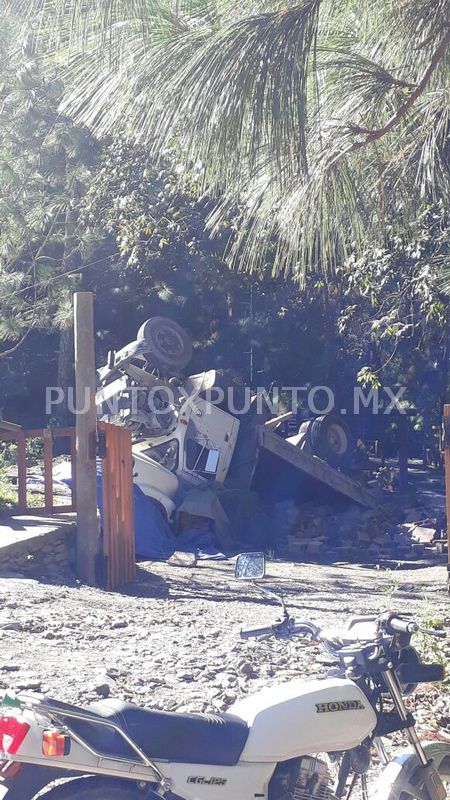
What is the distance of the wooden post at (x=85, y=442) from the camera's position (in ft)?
33.2

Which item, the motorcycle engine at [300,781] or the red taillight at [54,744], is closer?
the red taillight at [54,744]

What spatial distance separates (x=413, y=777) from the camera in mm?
3266

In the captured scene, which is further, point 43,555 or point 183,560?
point 183,560

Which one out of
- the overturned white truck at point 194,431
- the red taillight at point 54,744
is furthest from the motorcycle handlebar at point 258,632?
the overturned white truck at point 194,431

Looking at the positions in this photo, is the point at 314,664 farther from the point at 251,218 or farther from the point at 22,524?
the point at 22,524

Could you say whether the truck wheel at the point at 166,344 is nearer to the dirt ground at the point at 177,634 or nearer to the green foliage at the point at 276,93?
the dirt ground at the point at 177,634

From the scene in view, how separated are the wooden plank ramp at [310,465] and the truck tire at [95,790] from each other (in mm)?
12907

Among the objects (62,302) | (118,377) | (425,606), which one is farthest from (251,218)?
(62,302)

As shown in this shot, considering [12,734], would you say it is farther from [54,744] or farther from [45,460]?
[45,460]

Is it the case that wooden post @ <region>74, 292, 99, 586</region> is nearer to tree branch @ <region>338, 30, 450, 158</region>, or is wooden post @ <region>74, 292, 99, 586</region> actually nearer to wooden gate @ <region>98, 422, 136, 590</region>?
wooden gate @ <region>98, 422, 136, 590</region>

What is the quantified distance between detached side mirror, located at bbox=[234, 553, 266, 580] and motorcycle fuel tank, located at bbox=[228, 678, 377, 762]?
77cm

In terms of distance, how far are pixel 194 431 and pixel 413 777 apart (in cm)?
1230

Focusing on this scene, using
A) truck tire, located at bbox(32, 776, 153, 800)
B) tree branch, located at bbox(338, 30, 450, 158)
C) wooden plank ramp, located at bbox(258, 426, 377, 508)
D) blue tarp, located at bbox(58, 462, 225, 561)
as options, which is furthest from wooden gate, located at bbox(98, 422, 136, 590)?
truck tire, located at bbox(32, 776, 153, 800)

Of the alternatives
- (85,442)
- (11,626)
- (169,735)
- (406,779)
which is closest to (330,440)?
(85,442)
